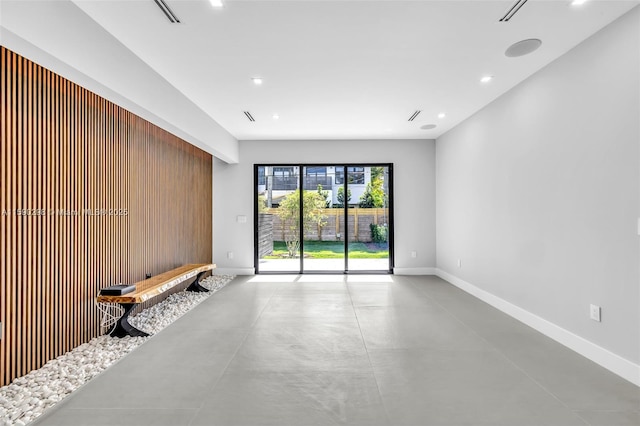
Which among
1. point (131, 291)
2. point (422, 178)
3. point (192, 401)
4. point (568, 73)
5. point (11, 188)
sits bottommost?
point (192, 401)

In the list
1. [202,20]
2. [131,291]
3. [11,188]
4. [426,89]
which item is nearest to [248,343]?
[131,291]

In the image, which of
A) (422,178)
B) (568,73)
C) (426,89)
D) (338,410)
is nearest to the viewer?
(338,410)

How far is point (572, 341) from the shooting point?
3.09 metres

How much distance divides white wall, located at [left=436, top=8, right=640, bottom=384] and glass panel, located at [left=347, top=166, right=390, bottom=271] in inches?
85.5

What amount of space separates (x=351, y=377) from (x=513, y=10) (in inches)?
119

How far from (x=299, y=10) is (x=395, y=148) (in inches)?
183

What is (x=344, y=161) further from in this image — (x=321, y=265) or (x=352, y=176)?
(x=321, y=265)

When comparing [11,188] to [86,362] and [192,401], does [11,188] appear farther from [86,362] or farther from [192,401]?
[192,401]

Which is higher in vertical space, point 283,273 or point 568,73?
point 568,73

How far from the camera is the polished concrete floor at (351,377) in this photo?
6.90 ft

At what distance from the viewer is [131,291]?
344cm

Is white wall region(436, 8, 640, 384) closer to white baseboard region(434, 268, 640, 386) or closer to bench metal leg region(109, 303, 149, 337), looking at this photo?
white baseboard region(434, 268, 640, 386)

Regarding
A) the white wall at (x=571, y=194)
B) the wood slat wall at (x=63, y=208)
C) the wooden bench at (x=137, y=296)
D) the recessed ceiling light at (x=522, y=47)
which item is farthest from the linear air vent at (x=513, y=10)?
the wooden bench at (x=137, y=296)

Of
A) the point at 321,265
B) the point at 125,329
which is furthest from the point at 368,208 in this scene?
the point at 125,329
